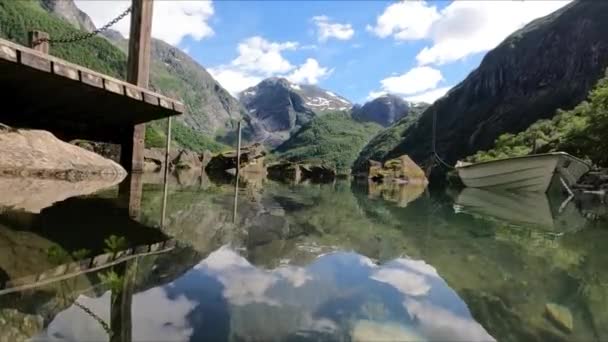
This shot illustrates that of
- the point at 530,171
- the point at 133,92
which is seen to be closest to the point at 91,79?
the point at 133,92

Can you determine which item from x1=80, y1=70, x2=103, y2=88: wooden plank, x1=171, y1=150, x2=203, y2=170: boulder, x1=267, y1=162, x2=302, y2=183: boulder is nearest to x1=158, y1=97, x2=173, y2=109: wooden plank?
x1=80, y1=70, x2=103, y2=88: wooden plank

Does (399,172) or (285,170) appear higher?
(399,172)

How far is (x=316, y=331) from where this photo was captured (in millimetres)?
1901

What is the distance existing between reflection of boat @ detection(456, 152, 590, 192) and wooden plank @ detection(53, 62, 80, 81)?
15157 mm

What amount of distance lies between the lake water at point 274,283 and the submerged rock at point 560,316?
1 centimetres

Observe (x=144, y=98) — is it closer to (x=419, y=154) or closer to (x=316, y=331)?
(x=316, y=331)

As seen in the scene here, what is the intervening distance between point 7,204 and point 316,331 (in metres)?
3.89

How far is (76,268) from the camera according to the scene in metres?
2.37

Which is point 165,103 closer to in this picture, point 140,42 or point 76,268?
point 140,42

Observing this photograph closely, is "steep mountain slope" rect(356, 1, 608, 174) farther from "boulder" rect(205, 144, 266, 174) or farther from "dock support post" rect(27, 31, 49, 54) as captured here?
"dock support post" rect(27, 31, 49, 54)

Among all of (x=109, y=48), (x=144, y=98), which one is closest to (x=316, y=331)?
(x=144, y=98)

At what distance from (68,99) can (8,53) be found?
8.43 feet

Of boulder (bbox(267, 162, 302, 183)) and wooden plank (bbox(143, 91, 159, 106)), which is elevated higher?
wooden plank (bbox(143, 91, 159, 106))

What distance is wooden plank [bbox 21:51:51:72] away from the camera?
5.95 m
